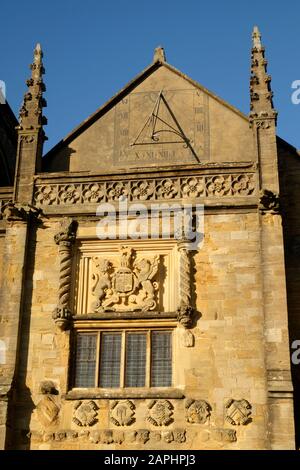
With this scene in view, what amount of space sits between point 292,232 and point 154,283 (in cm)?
384

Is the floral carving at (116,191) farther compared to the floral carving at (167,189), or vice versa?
the floral carving at (116,191)

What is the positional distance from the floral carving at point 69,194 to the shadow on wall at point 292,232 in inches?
204

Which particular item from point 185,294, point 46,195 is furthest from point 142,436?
point 46,195

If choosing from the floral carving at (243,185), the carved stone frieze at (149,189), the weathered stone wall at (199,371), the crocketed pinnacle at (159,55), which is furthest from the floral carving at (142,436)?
the crocketed pinnacle at (159,55)

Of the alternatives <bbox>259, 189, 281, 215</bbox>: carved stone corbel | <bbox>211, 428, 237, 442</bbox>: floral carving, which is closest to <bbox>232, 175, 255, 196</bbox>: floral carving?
<bbox>259, 189, 281, 215</bbox>: carved stone corbel

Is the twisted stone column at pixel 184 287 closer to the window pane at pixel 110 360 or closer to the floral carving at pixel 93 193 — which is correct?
the window pane at pixel 110 360

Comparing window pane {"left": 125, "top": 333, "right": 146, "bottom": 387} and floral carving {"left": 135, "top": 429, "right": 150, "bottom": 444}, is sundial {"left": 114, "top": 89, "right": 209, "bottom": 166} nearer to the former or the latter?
window pane {"left": 125, "top": 333, "right": 146, "bottom": 387}

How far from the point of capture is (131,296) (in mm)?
17297

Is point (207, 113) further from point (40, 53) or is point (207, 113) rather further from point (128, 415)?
point (128, 415)

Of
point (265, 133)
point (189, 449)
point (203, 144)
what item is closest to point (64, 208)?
point (203, 144)

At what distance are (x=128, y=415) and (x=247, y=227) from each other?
510cm

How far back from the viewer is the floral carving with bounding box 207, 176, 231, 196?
59.3ft

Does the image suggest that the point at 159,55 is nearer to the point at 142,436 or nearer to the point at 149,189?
the point at 149,189

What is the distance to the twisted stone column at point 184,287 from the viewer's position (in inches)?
653
